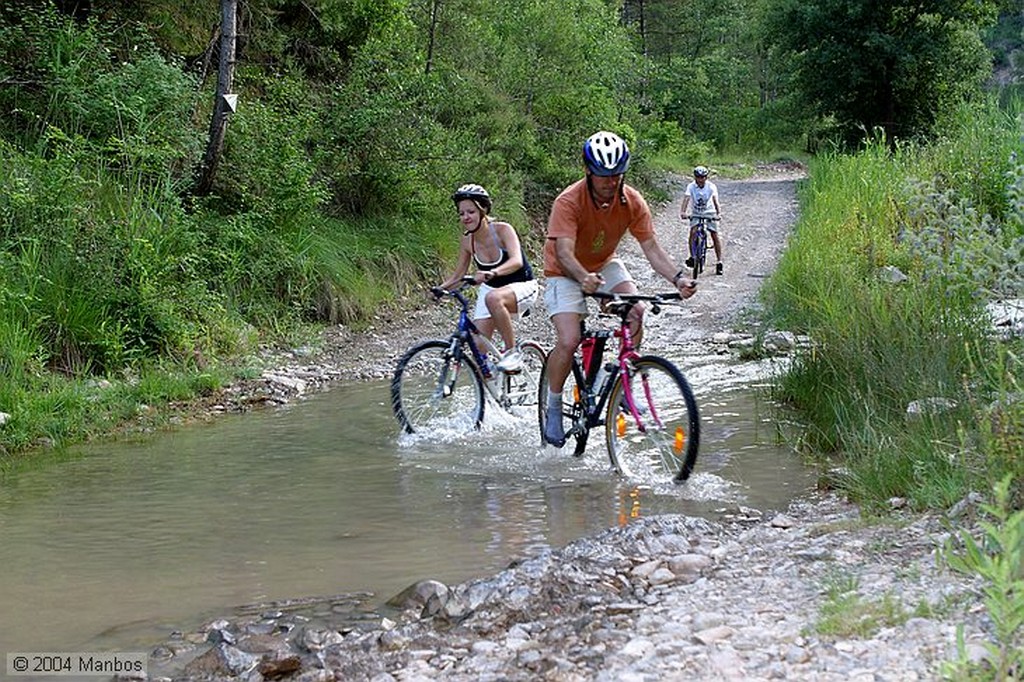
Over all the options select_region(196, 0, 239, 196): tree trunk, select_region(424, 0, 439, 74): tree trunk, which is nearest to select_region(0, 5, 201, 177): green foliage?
select_region(196, 0, 239, 196): tree trunk

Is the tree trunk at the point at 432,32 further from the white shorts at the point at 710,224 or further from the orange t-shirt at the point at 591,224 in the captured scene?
the orange t-shirt at the point at 591,224

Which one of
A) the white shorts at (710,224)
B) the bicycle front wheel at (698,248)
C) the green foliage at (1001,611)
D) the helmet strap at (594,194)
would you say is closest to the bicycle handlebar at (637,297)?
the helmet strap at (594,194)

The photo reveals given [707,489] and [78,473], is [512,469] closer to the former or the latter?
[707,489]

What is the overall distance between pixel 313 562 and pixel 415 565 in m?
0.57

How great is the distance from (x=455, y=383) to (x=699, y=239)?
11185mm

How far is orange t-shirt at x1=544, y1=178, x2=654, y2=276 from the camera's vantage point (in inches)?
291

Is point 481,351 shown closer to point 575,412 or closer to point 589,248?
point 575,412

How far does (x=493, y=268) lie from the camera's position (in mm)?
9320

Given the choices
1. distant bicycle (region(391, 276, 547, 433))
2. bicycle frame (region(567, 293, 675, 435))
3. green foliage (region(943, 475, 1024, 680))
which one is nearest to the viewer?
green foliage (region(943, 475, 1024, 680))

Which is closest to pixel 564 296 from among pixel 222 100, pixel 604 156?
pixel 604 156

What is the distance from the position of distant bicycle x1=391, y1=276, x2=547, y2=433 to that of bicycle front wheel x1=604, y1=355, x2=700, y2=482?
191 cm

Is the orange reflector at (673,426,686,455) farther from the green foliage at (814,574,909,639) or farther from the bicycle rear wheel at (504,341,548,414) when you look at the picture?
the green foliage at (814,574,909,639)

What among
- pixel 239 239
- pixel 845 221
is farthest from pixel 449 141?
pixel 845 221

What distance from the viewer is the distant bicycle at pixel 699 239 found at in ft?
64.8
